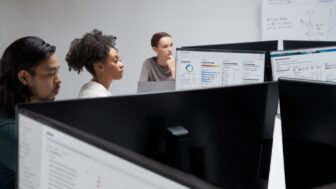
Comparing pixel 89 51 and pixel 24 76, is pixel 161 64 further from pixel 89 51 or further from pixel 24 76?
pixel 24 76

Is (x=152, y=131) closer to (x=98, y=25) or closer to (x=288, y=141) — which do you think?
(x=288, y=141)

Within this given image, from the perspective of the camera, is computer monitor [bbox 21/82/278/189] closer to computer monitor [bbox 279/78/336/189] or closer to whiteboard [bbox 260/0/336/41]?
computer monitor [bbox 279/78/336/189]

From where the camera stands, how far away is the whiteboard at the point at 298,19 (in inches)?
155

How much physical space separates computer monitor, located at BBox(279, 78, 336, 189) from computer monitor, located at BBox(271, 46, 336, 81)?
124 centimetres

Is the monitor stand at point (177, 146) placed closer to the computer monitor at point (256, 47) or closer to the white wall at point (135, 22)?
the computer monitor at point (256, 47)

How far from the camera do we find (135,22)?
416 cm

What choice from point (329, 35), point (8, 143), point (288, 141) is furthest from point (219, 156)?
point (329, 35)

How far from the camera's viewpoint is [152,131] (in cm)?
97

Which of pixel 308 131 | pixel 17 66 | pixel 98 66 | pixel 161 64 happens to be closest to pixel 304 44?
pixel 98 66

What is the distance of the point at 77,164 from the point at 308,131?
24.0 inches

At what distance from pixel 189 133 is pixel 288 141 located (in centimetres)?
26

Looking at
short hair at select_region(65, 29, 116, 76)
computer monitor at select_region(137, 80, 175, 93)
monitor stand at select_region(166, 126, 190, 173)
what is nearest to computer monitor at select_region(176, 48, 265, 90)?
computer monitor at select_region(137, 80, 175, 93)

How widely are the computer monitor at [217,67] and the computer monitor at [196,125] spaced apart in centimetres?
113

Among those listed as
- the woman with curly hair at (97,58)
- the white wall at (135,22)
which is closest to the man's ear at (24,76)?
the woman with curly hair at (97,58)
